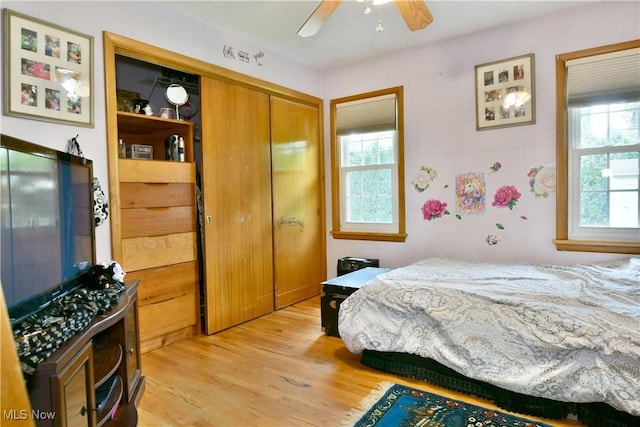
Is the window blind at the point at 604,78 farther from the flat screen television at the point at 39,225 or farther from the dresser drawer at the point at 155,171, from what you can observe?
the flat screen television at the point at 39,225

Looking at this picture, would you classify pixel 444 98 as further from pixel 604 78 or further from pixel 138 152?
pixel 138 152

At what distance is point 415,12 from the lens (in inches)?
84.5

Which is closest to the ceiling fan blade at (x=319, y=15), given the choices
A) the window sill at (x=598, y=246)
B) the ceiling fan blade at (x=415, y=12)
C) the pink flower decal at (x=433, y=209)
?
the ceiling fan blade at (x=415, y=12)

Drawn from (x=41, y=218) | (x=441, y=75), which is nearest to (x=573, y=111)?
(x=441, y=75)

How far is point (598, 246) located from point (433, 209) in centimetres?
126

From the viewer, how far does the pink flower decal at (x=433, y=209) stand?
135 inches

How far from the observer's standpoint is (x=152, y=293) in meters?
2.68

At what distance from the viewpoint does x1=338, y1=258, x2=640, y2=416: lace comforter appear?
5.36ft

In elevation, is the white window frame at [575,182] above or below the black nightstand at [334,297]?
above

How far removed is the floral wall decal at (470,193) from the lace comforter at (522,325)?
79 centimetres

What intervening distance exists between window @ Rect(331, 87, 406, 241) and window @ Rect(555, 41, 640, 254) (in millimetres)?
1337

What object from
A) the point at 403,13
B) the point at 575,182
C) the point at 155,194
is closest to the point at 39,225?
the point at 155,194

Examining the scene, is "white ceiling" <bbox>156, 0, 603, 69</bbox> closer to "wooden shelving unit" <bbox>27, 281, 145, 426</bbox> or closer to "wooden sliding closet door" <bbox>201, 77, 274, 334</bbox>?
"wooden sliding closet door" <bbox>201, 77, 274, 334</bbox>

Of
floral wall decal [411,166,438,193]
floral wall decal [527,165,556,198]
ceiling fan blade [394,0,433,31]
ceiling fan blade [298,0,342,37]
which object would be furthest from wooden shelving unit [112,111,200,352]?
floral wall decal [527,165,556,198]
